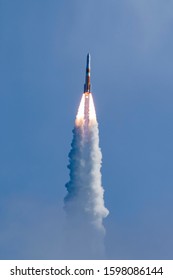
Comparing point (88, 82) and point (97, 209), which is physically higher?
point (88, 82)

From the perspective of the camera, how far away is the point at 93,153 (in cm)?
12131

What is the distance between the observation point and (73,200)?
119375mm

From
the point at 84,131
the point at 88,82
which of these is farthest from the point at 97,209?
the point at 88,82
